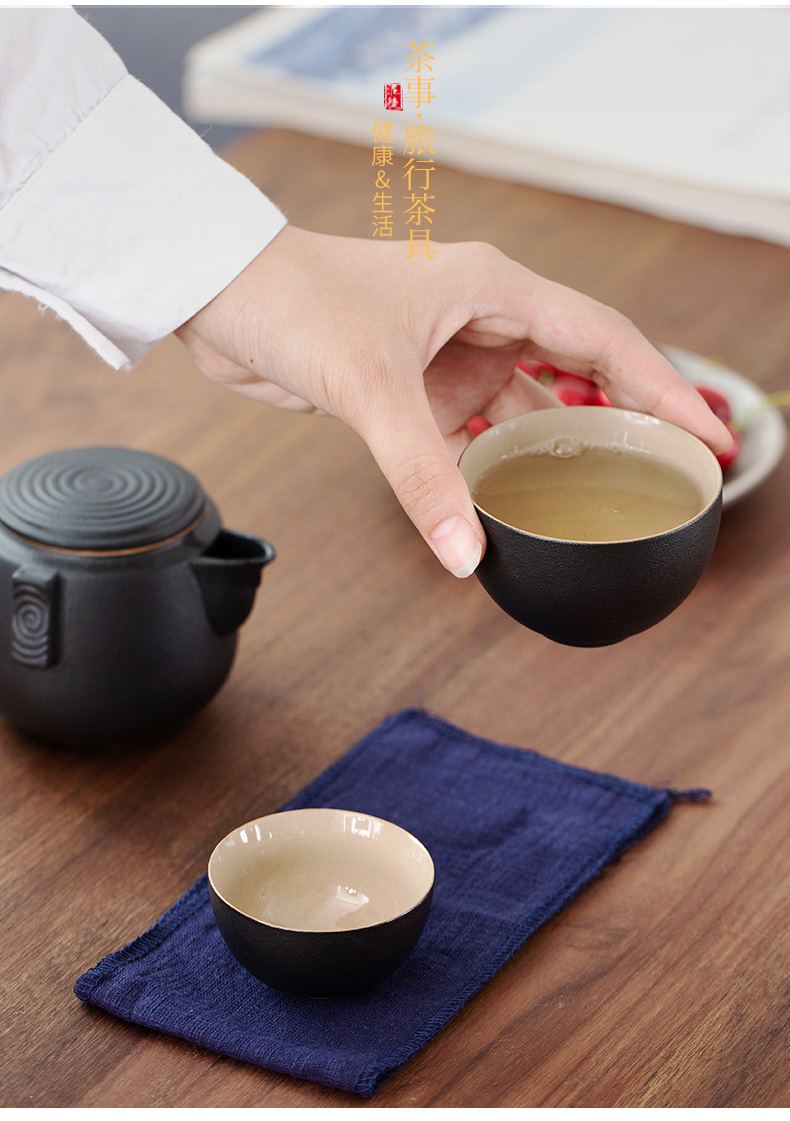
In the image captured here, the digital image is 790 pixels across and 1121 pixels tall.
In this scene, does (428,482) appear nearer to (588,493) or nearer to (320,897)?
(588,493)

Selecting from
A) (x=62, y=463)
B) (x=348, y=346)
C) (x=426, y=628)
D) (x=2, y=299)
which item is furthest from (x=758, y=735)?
(x=2, y=299)

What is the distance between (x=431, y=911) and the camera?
2.36 feet

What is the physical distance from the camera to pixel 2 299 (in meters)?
1.33

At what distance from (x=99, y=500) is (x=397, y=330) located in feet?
0.72

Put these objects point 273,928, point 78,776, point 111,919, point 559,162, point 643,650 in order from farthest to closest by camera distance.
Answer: point 559,162, point 643,650, point 78,776, point 111,919, point 273,928

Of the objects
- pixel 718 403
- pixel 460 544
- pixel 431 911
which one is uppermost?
pixel 460 544

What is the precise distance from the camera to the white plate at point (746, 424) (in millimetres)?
1031

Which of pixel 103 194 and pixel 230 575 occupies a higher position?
pixel 103 194

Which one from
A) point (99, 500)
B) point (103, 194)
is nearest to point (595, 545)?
point (99, 500)

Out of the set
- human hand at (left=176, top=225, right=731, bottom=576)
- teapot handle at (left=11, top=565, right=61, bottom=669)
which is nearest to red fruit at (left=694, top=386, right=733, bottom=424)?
human hand at (left=176, top=225, right=731, bottom=576)

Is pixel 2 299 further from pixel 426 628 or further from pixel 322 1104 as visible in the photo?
pixel 322 1104

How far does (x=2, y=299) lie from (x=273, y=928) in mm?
944

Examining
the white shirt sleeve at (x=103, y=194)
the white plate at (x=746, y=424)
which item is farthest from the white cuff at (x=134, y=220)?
the white plate at (x=746, y=424)

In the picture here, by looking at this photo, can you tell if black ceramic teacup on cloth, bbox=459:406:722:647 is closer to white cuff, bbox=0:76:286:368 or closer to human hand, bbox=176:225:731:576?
human hand, bbox=176:225:731:576
